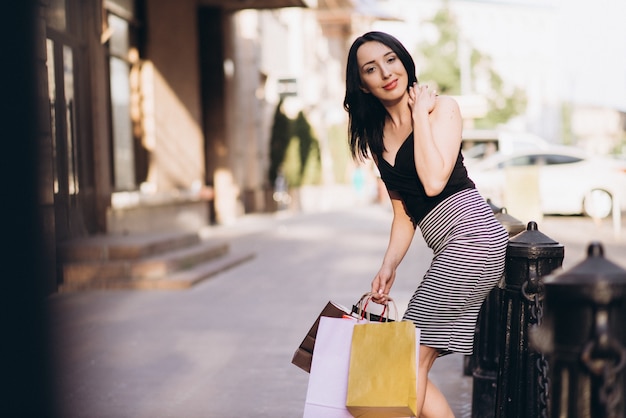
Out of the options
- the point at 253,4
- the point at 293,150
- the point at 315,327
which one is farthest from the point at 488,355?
the point at 293,150

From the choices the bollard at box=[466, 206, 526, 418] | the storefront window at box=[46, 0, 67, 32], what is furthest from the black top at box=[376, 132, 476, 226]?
the storefront window at box=[46, 0, 67, 32]

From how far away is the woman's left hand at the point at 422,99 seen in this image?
3070 mm

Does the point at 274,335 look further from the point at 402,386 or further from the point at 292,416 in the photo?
the point at 402,386

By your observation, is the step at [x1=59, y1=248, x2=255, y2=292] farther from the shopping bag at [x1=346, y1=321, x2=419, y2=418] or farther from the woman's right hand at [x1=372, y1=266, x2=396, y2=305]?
the shopping bag at [x1=346, y1=321, x2=419, y2=418]

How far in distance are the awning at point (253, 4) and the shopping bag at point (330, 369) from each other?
15.7 m

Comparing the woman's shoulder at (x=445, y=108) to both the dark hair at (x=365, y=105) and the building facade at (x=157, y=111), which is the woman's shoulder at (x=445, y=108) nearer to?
the dark hair at (x=365, y=105)

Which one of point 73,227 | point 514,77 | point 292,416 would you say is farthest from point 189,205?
point 514,77

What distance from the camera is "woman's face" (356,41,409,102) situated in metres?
3.18

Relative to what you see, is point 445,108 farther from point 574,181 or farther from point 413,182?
point 574,181

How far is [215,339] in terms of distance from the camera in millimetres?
6961

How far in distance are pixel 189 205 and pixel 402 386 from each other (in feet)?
47.5

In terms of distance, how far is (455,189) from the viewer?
3117 mm

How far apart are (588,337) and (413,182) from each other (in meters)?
1.14

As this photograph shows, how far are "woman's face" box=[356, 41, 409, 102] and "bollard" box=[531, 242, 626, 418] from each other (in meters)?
1.18
